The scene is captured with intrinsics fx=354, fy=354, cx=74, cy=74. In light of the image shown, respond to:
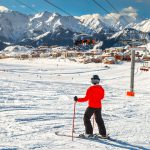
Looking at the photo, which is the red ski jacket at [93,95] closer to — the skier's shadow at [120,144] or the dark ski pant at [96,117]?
the dark ski pant at [96,117]

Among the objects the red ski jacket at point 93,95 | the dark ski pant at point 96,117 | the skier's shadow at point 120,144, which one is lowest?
the skier's shadow at point 120,144

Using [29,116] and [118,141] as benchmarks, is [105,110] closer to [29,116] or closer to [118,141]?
[29,116]

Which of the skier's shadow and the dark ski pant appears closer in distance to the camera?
the skier's shadow

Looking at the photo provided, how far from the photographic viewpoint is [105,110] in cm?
1673

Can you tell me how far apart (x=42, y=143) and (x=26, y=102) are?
834cm

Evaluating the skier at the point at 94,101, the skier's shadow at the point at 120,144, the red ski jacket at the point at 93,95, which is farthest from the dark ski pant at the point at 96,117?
the skier's shadow at the point at 120,144

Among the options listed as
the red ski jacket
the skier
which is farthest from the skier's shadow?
the red ski jacket

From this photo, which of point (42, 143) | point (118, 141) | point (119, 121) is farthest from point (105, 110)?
point (42, 143)

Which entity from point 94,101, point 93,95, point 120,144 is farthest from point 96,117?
point 120,144

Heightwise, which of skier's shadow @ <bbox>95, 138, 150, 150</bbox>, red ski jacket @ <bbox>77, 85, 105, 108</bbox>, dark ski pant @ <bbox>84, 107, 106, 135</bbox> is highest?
red ski jacket @ <bbox>77, 85, 105, 108</bbox>

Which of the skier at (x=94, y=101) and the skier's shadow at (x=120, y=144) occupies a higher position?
the skier at (x=94, y=101)

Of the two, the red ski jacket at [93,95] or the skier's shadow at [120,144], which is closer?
the skier's shadow at [120,144]

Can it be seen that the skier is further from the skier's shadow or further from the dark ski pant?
the skier's shadow

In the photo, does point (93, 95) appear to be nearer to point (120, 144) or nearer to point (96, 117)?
point (96, 117)
